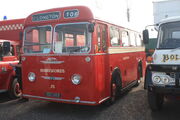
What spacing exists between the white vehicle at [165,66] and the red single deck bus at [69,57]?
1251 millimetres

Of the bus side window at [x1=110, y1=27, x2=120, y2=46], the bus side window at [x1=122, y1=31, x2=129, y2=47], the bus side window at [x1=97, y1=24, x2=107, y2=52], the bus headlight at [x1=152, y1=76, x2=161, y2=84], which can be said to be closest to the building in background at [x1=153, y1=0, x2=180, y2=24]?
the bus side window at [x1=122, y1=31, x2=129, y2=47]

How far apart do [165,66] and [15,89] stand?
5106 millimetres

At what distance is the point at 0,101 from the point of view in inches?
302

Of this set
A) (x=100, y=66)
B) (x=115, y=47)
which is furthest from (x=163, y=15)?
(x=100, y=66)

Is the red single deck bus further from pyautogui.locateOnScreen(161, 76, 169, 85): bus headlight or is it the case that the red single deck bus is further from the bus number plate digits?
pyautogui.locateOnScreen(161, 76, 169, 85): bus headlight

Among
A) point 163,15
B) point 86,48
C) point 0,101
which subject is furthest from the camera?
point 163,15

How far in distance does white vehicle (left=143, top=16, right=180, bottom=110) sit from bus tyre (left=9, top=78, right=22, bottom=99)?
4.50 metres

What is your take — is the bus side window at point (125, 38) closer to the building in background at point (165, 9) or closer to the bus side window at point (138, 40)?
the bus side window at point (138, 40)

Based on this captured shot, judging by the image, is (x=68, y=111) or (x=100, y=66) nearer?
(x=100, y=66)

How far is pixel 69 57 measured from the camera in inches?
226

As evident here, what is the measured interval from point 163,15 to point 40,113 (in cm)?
1449

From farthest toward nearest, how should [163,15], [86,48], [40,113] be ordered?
1. [163,15]
2. [40,113]
3. [86,48]

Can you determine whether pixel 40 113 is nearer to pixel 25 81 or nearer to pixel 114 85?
pixel 25 81

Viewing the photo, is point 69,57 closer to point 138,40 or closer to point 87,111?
point 87,111
